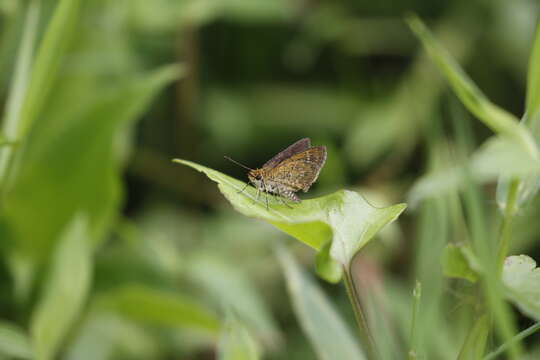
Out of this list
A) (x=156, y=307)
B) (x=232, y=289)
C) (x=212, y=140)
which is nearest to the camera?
(x=156, y=307)

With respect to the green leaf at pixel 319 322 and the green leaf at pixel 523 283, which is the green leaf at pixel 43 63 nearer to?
the green leaf at pixel 319 322

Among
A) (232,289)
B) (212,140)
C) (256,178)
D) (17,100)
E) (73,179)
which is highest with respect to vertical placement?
(17,100)

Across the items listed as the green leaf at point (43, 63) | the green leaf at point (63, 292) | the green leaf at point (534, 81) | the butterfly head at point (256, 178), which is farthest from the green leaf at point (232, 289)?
the green leaf at point (534, 81)

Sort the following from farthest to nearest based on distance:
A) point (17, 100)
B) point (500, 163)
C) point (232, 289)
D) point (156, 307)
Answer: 1. point (232, 289)
2. point (156, 307)
3. point (17, 100)
4. point (500, 163)

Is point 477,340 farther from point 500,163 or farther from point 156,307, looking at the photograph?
point 156,307

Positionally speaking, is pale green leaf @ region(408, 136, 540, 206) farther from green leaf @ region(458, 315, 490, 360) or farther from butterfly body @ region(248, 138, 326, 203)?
butterfly body @ region(248, 138, 326, 203)

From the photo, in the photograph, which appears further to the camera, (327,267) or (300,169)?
(300,169)

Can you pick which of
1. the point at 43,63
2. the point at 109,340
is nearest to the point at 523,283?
the point at 43,63
